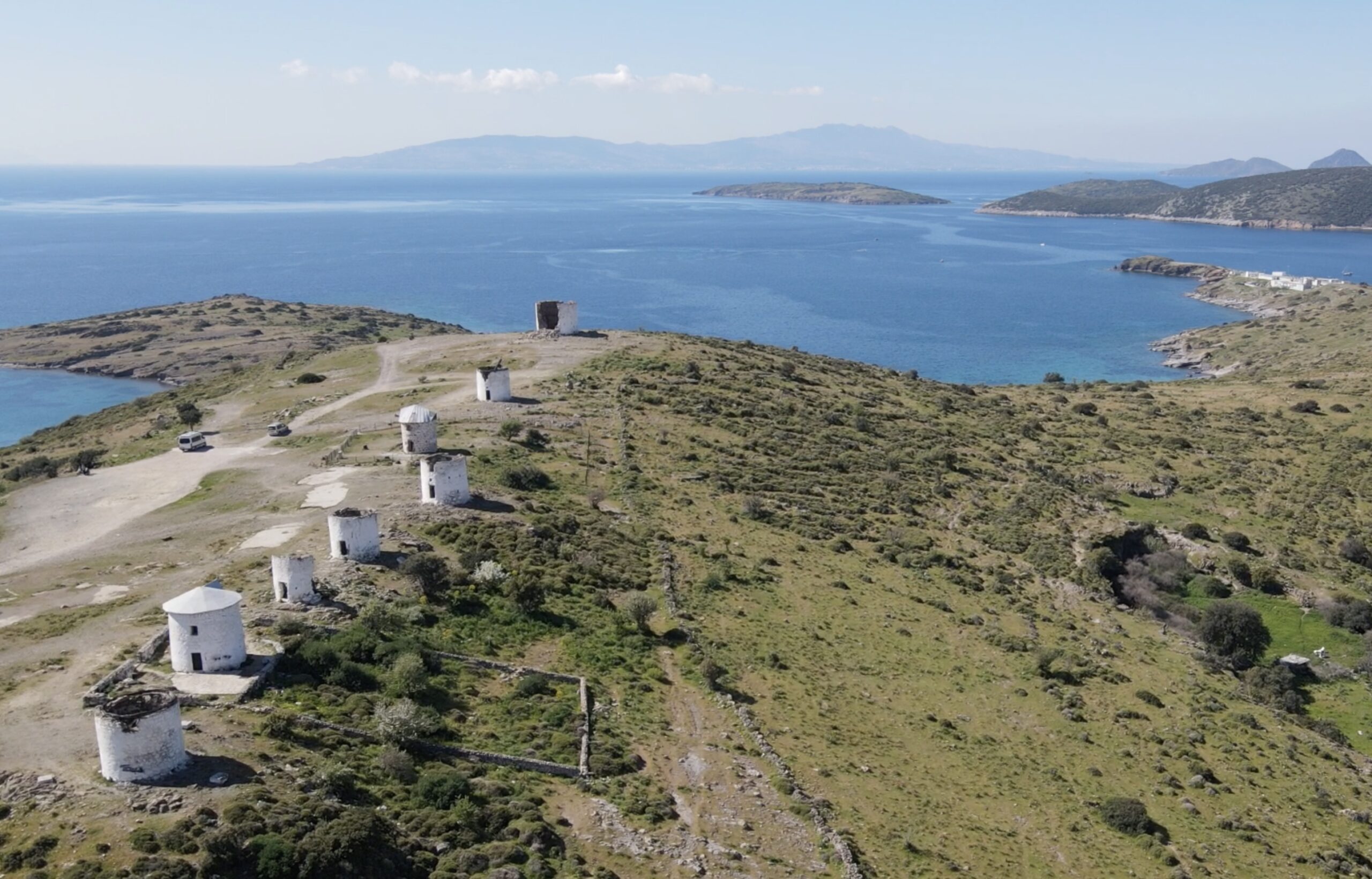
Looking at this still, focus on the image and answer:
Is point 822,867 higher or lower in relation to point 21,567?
lower

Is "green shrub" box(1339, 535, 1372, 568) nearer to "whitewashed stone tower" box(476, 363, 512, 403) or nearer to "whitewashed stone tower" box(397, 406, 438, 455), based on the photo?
"whitewashed stone tower" box(476, 363, 512, 403)

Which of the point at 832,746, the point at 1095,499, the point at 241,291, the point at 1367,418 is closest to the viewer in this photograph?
the point at 832,746

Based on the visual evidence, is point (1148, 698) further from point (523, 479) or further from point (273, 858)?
point (273, 858)

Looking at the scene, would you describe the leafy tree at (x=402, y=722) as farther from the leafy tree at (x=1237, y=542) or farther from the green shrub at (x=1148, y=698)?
the leafy tree at (x=1237, y=542)

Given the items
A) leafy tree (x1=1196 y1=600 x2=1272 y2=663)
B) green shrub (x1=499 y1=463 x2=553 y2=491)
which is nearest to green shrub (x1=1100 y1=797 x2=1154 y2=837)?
leafy tree (x1=1196 y1=600 x2=1272 y2=663)

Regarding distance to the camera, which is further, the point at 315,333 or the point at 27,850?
the point at 315,333

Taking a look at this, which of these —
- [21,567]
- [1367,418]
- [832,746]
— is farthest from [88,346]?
[1367,418]

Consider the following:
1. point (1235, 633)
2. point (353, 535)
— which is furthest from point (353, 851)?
point (1235, 633)

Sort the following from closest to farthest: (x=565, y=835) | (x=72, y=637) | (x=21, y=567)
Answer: (x=565, y=835) → (x=72, y=637) → (x=21, y=567)

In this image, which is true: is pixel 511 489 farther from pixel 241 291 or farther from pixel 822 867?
pixel 241 291
